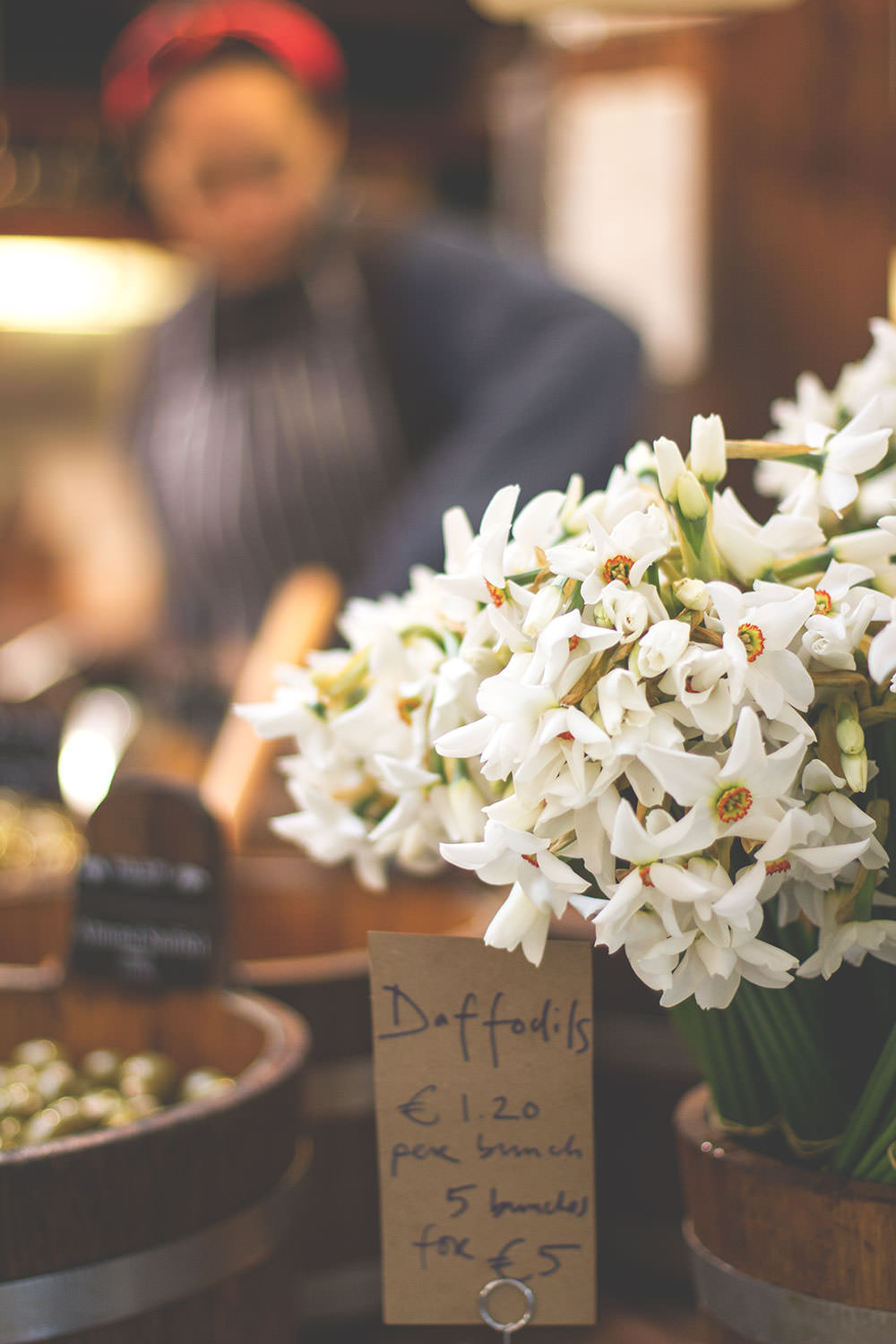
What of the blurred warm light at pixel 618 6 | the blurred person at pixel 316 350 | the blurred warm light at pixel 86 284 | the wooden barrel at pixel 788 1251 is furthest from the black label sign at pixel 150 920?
the blurred warm light at pixel 86 284

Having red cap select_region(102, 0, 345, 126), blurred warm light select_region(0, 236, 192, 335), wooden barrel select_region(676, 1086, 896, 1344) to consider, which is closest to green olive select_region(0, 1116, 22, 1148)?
wooden barrel select_region(676, 1086, 896, 1344)

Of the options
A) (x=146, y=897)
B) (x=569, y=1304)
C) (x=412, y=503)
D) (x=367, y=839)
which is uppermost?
(x=412, y=503)

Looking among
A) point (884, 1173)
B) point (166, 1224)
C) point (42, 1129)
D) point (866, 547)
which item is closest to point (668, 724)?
point (866, 547)

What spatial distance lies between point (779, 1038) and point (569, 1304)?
0.63ft

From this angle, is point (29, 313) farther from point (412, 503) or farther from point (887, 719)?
point (887, 719)

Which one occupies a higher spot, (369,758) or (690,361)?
(690,361)

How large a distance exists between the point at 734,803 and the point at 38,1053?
2.28ft

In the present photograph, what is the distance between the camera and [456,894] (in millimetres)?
1324

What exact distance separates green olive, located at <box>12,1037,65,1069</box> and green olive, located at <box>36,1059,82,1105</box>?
0.02 metres

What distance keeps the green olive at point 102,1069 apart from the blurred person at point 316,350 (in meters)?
0.77

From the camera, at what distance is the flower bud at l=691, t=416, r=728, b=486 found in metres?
0.59

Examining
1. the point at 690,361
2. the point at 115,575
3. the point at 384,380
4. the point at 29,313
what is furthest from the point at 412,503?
the point at 29,313

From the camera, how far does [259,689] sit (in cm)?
134

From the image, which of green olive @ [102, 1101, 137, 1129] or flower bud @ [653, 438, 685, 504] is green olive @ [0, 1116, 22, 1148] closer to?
green olive @ [102, 1101, 137, 1129]
